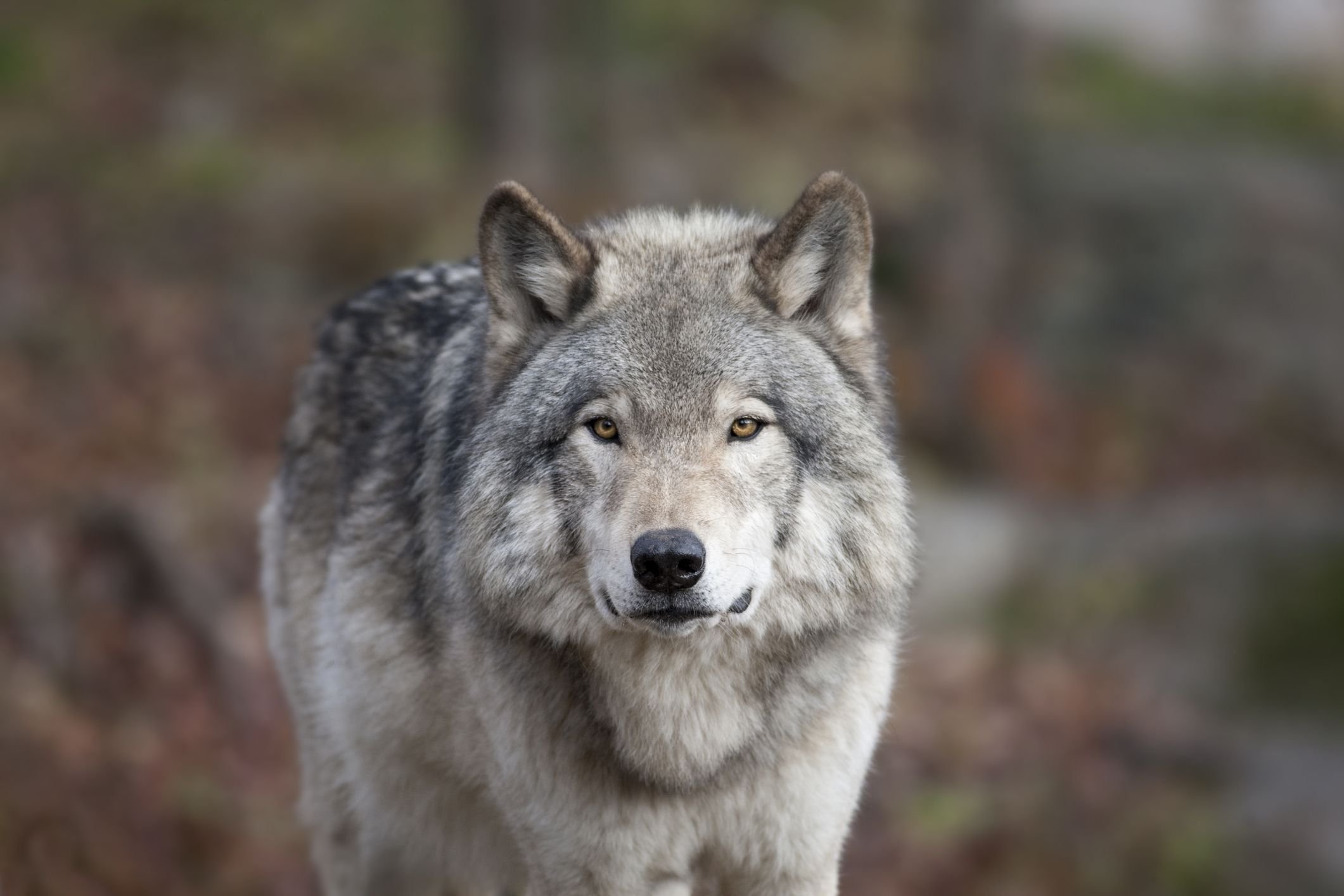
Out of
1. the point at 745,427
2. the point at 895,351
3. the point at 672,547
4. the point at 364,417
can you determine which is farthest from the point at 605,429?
the point at 895,351

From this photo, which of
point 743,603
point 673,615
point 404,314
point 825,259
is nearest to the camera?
point 673,615

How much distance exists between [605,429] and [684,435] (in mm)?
236

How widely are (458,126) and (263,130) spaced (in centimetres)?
282

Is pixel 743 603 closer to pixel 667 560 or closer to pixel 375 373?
pixel 667 560

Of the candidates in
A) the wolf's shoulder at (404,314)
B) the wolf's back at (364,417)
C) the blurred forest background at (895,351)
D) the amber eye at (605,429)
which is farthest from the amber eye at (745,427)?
the blurred forest background at (895,351)

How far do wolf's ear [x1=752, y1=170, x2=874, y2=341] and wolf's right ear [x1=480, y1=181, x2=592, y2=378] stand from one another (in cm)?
57

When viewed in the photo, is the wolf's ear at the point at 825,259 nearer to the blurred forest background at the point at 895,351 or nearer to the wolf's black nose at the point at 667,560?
the wolf's black nose at the point at 667,560

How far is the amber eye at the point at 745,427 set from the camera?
423cm

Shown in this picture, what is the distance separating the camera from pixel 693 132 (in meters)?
21.1

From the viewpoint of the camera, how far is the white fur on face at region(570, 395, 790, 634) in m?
3.97

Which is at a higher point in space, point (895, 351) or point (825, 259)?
point (825, 259)

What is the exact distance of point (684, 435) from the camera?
4172mm

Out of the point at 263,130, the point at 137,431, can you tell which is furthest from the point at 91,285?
the point at 263,130

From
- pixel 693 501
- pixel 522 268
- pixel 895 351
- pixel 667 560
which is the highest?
pixel 522 268
